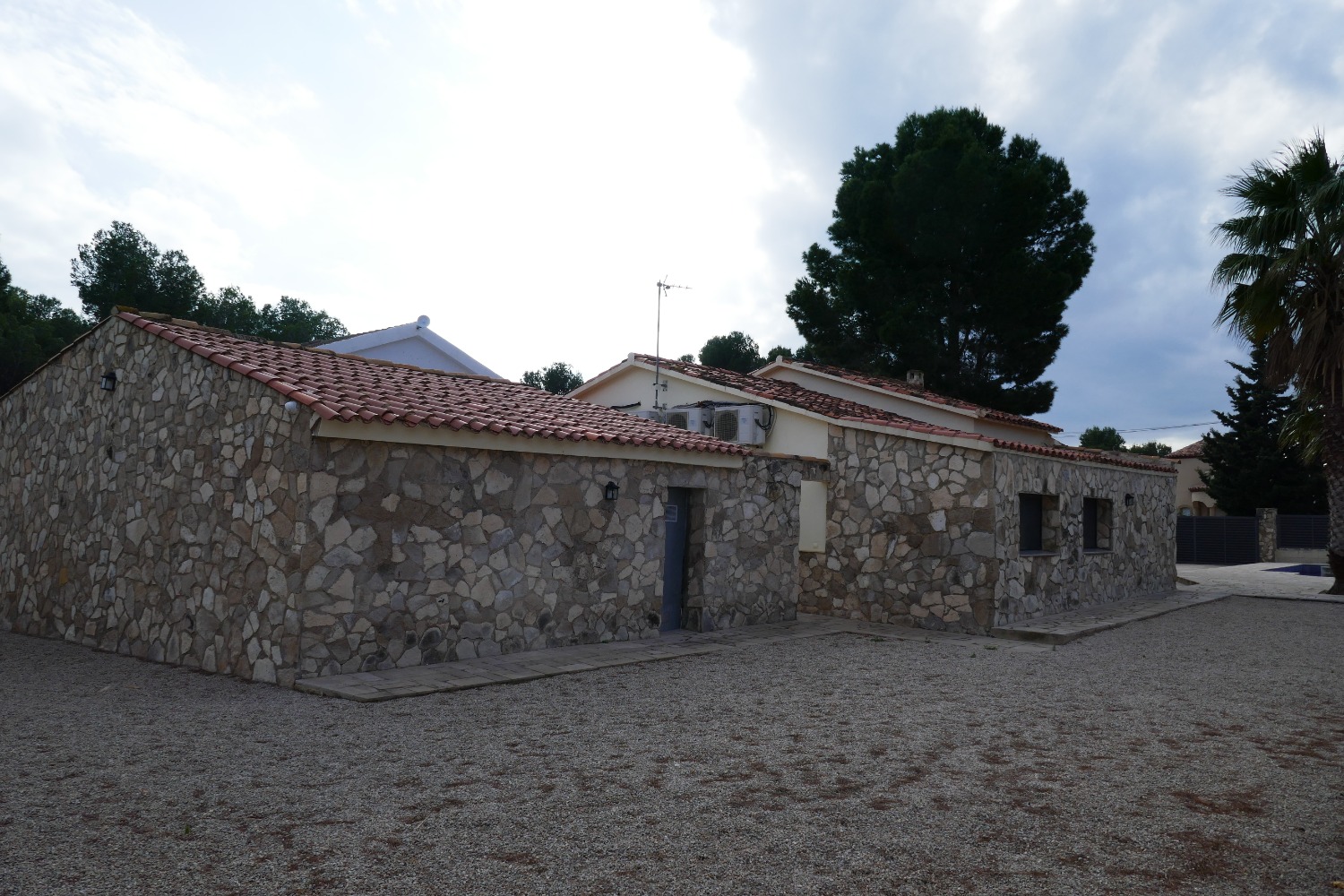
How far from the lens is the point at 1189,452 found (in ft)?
147

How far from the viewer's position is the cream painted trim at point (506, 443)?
27.5 ft

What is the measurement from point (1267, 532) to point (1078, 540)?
75.8 ft

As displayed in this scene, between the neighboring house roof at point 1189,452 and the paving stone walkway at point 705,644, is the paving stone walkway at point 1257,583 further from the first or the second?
the neighboring house roof at point 1189,452

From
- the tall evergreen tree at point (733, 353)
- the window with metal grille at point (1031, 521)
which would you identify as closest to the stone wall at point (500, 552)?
the window with metal grille at point (1031, 521)

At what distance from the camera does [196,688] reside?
8.02 meters

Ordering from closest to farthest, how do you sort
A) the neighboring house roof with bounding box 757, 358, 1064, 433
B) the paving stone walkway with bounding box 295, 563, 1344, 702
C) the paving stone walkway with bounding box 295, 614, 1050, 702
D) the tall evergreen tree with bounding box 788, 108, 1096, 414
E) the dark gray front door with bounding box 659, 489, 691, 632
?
the paving stone walkway with bounding box 295, 614, 1050, 702, the paving stone walkway with bounding box 295, 563, 1344, 702, the dark gray front door with bounding box 659, 489, 691, 632, the neighboring house roof with bounding box 757, 358, 1064, 433, the tall evergreen tree with bounding box 788, 108, 1096, 414

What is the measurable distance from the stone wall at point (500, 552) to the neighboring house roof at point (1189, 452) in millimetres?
38150

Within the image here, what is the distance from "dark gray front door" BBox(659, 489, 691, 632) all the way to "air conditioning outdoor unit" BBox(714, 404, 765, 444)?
12.8 feet

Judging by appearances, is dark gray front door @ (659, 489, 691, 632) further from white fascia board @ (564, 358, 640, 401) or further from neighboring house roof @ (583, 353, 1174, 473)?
white fascia board @ (564, 358, 640, 401)

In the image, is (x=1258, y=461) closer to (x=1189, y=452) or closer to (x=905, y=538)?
(x=1189, y=452)

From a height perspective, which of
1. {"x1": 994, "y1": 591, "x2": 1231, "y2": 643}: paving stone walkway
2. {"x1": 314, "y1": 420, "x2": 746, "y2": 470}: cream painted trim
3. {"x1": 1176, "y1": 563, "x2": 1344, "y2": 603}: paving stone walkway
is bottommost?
{"x1": 994, "y1": 591, "x2": 1231, "y2": 643}: paving stone walkway

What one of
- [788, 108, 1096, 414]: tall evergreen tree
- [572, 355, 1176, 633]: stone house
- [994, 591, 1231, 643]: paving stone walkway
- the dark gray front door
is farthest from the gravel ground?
[788, 108, 1096, 414]: tall evergreen tree

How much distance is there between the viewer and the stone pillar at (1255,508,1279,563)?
33.3 m

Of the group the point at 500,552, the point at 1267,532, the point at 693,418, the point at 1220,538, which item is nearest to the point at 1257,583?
the point at 1220,538
